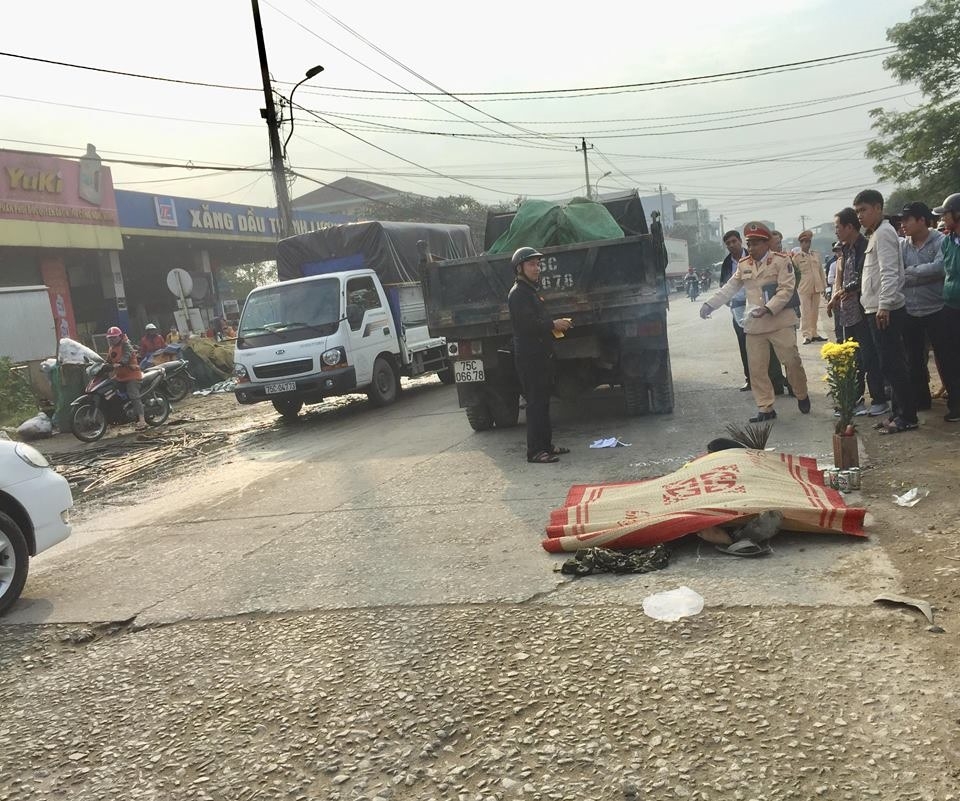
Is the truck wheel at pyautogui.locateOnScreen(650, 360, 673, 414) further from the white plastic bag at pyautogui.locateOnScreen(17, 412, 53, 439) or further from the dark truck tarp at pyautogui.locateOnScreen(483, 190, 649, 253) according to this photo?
the white plastic bag at pyautogui.locateOnScreen(17, 412, 53, 439)

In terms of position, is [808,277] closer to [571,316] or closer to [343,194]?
[571,316]

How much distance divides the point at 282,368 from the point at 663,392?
5528mm

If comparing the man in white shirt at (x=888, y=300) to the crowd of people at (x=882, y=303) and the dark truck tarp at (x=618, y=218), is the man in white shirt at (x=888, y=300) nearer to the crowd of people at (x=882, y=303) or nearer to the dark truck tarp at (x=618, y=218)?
the crowd of people at (x=882, y=303)

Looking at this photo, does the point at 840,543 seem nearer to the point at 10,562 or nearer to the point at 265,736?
the point at 265,736

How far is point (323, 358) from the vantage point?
11688 mm

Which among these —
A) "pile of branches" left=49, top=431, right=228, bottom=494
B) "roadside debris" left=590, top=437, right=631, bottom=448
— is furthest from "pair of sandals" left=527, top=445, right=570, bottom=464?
"pile of branches" left=49, top=431, right=228, bottom=494

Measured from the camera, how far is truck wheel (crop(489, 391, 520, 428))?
9164mm

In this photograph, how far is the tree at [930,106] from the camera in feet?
110

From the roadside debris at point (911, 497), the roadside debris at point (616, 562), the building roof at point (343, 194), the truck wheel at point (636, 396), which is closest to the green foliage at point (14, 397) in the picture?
the truck wheel at point (636, 396)

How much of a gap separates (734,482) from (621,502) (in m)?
0.68

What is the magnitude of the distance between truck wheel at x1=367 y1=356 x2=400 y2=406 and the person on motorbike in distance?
11.6 feet

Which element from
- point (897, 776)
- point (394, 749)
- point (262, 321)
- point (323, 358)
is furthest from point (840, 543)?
point (262, 321)

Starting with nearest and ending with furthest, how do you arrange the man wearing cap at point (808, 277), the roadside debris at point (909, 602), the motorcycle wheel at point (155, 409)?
the roadside debris at point (909, 602) < the motorcycle wheel at point (155, 409) < the man wearing cap at point (808, 277)

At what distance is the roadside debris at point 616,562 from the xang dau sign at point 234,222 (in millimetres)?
23873
